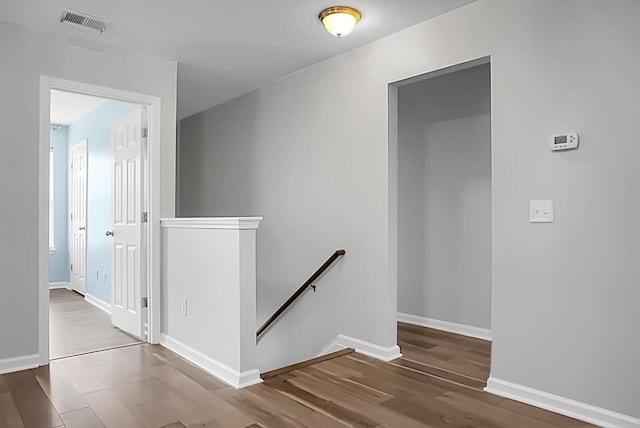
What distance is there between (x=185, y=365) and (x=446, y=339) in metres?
2.19

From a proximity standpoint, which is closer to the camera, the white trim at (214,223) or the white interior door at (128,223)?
the white trim at (214,223)

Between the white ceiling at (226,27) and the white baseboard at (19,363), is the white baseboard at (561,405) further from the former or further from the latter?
the white baseboard at (19,363)

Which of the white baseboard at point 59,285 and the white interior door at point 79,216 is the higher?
the white interior door at point 79,216

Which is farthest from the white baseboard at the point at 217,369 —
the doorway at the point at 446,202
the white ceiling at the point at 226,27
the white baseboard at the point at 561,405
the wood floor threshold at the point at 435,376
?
the white ceiling at the point at 226,27

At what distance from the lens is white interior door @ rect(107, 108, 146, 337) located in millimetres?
3916

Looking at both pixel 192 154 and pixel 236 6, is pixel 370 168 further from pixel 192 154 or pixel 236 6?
pixel 192 154

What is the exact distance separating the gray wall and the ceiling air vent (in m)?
2.75

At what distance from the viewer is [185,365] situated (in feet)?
10.6

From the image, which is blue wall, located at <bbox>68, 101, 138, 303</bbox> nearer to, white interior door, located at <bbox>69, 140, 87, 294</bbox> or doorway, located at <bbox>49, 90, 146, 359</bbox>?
doorway, located at <bbox>49, 90, 146, 359</bbox>

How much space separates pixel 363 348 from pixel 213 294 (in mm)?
1289

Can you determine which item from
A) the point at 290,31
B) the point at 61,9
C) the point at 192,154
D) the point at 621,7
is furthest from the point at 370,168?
the point at 192,154

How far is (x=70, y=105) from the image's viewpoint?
18.2ft

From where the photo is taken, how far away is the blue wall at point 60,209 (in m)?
6.75

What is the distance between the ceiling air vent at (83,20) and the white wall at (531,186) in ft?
5.91
